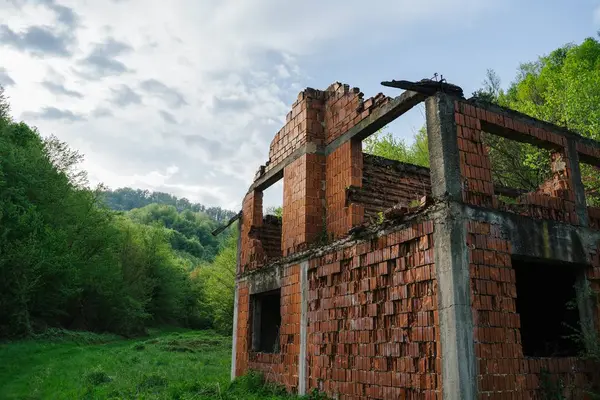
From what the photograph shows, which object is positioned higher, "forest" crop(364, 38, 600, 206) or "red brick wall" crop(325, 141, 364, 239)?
"forest" crop(364, 38, 600, 206)

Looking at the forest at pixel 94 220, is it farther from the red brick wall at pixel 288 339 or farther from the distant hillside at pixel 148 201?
the distant hillside at pixel 148 201

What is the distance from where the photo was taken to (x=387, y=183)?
11344 millimetres

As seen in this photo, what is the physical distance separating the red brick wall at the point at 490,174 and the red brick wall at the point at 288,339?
169 inches

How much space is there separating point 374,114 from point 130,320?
28.5 metres

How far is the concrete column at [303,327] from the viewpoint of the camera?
9156 millimetres

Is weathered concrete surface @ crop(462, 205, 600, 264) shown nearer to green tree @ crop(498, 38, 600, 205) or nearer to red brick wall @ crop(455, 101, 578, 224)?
red brick wall @ crop(455, 101, 578, 224)

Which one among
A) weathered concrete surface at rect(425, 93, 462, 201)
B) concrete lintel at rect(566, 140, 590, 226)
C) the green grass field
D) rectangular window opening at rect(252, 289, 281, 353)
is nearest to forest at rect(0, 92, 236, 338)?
the green grass field

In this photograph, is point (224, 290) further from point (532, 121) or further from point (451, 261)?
point (451, 261)

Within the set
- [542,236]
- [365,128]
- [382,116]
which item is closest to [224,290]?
[365,128]

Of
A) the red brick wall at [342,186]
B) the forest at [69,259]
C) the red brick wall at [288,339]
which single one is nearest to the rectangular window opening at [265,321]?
the red brick wall at [288,339]

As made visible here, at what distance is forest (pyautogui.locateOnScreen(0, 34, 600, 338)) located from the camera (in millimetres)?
17672

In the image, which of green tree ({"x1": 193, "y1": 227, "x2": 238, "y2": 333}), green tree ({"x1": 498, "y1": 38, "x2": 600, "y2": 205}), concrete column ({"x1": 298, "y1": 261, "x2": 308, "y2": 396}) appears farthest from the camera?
green tree ({"x1": 193, "y1": 227, "x2": 238, "y2": 333})

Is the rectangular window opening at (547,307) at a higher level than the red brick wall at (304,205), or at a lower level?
lower

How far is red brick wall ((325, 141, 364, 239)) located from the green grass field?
3.47 metres
